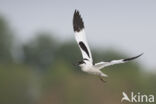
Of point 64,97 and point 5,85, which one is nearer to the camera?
point 64,97

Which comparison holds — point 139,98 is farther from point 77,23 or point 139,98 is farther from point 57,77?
point 77,23

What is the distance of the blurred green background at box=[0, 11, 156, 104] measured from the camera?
36594 millimetres

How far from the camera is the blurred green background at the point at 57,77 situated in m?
36.6

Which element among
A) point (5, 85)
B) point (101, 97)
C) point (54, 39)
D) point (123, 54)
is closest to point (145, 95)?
point (101, 97)

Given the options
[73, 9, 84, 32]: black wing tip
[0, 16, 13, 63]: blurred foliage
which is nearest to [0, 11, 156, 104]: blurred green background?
[0, 16, 13, 63]: blurred foliage

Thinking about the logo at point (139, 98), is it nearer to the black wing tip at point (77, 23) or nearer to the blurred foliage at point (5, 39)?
the blurred foliage at point (5, 39)

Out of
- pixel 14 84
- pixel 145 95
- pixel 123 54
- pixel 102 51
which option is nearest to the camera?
pixel 145 95

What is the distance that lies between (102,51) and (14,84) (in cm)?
1109

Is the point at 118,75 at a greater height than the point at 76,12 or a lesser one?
lesser

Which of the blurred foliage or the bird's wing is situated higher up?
the bird's wing

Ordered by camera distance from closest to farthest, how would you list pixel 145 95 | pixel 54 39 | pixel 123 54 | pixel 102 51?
pixel 145 95
pixel 123 54
pixel 102 51
pixel 54 39

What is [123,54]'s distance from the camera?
45531 mm

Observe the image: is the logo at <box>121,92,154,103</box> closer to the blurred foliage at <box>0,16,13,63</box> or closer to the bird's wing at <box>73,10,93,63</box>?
the blurred foliage at <box>0,16,13,63</box>

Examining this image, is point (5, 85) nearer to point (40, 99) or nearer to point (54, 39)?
point (40, 99)
